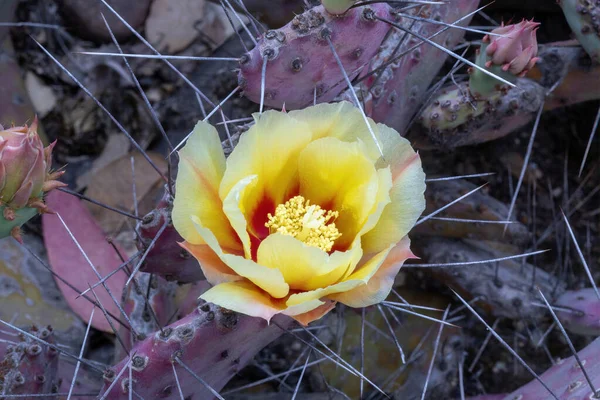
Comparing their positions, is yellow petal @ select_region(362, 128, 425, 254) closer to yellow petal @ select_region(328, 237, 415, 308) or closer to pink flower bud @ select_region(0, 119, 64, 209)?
yellow petal @ select_region(328, 237, 415, 308)

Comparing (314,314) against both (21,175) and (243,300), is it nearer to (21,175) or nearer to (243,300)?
(243,300)

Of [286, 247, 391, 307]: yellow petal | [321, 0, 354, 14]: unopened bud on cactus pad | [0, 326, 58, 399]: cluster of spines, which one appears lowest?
[0, 326, 58, 399]: cluster of spines

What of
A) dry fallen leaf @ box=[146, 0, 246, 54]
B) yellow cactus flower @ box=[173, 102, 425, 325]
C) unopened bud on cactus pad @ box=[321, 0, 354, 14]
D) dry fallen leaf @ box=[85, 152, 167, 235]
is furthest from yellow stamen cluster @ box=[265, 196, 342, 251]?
dry fallen leaf @ box=[146, 0, 246, 54]

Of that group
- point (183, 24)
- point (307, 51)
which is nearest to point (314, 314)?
point (307, 51)

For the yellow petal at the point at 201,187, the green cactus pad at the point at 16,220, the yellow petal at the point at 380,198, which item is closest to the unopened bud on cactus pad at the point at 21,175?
the green cactus pad at the point at 16,220

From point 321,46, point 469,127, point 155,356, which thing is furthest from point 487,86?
point 155,356

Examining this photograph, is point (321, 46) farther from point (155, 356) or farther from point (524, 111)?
point (524, 111)
